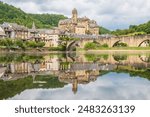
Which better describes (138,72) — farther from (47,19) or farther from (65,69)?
(47,19)

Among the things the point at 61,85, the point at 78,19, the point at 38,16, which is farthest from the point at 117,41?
the point at 38,16

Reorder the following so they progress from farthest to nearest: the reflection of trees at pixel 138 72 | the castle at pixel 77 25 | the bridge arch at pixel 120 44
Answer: the castle at pixel 77 25 < the bridge arch at pixel 120 44 < the reflection of trees at pixel 138 72

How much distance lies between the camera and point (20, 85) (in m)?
19.1

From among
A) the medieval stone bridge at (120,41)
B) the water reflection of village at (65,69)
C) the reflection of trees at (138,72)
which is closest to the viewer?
the water reflection of village at (65,69)

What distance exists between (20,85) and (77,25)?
389ft

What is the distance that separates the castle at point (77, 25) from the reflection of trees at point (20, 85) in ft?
360

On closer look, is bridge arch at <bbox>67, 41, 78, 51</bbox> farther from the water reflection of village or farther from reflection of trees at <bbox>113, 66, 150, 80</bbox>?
reflection of trees at <bbox>113, 66, 150, 80</bbox>

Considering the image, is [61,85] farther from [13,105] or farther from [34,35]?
[34,35]

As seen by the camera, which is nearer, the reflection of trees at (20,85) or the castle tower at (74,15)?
the reflection of trees at (20,85)

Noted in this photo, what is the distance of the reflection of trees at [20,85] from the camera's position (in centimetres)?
1641

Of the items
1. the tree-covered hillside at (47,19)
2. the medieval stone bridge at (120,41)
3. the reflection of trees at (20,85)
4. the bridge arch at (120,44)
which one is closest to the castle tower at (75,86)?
the reflection of trees at (20,85)

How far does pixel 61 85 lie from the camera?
19.5 m

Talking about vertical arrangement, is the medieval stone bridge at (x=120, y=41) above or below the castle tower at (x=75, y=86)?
above

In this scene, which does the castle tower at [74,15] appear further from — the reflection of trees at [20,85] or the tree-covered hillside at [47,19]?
the reflection of trees at [20,85]
